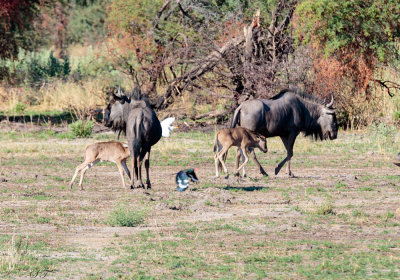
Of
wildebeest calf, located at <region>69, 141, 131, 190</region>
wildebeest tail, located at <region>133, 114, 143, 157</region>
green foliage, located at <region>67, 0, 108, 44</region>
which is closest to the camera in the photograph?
wildebeest tail, located at <region>133, 114, 143, 157</region>

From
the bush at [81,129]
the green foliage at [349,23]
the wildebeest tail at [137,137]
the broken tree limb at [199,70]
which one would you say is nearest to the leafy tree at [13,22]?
the bush at [81,129]

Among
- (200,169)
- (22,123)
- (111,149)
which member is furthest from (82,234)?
(22,123)

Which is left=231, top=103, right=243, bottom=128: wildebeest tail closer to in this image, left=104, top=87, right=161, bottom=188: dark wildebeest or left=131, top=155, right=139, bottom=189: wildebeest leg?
left=104, top=87, right=161, bottom=188: dark wildebeest

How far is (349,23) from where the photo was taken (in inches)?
977

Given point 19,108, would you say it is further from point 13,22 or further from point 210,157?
point 210,157

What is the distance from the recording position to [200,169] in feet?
61.3

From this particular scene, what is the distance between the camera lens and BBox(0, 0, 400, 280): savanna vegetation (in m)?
9.67

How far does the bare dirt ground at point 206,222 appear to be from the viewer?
360 inches

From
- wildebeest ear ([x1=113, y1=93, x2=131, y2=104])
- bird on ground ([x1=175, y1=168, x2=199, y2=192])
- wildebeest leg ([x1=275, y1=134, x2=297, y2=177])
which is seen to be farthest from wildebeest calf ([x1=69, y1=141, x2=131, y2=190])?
wildebeest leg ([x1=275, y1=134, x2=297, y2=177])

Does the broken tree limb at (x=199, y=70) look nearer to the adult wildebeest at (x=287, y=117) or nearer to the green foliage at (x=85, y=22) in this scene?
the adult wildebeest at (x=287, y=117)

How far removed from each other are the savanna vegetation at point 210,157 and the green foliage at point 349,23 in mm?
64

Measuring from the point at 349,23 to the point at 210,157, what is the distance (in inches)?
276

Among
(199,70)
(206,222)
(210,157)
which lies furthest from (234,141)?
(199,70)

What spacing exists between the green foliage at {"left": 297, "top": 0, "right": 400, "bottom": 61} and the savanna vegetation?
64 mm
